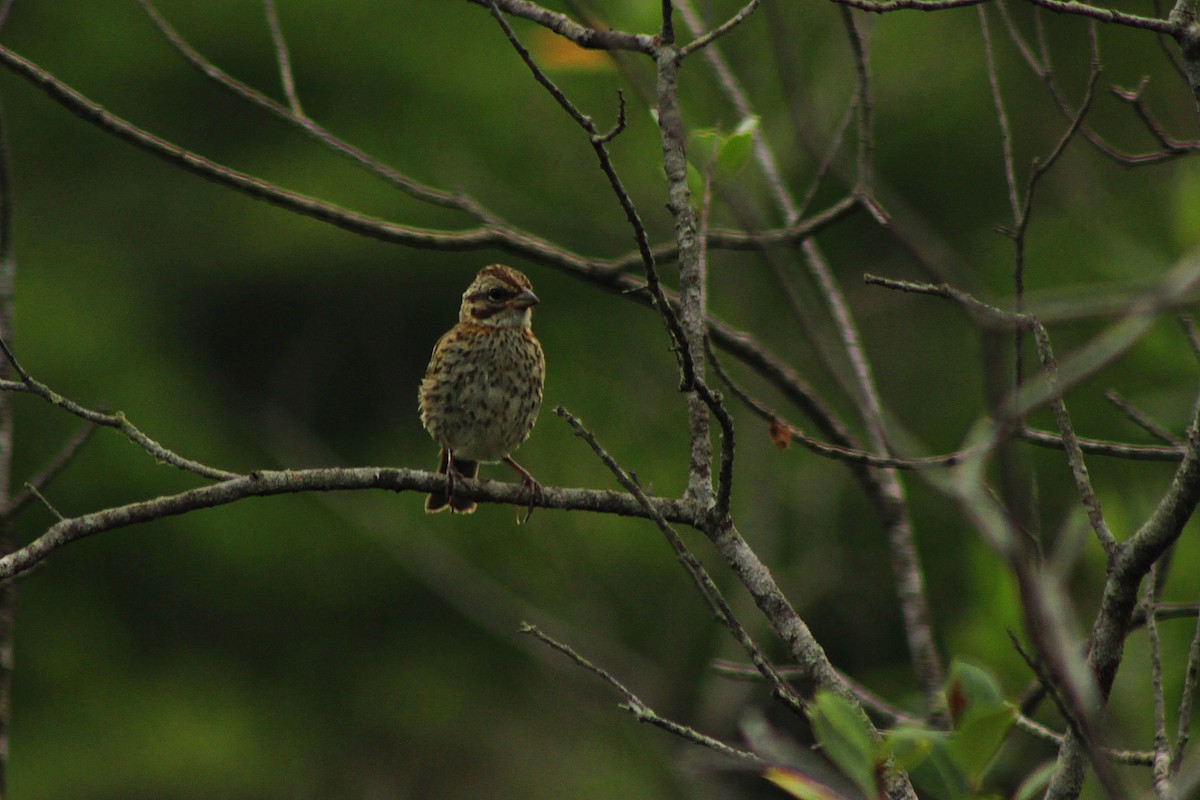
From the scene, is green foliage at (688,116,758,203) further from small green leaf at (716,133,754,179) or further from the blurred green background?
the blurred green background

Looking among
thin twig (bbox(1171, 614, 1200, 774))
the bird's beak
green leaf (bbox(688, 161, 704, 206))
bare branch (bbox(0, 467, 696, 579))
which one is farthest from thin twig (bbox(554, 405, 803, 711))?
the bird's beak

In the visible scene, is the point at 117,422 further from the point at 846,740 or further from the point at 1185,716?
the point at 1185,716

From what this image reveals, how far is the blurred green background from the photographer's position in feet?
30.4

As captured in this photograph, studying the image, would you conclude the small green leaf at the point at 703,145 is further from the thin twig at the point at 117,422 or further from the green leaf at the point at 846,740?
the green leaf at the point at 846,740

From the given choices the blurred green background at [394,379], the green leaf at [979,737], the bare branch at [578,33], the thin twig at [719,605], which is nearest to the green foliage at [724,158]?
the bare branch at [578,33]

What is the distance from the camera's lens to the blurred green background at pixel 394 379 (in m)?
9.27

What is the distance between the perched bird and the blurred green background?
7.27ft

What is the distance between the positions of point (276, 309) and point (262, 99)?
26.0ft

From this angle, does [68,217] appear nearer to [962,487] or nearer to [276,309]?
[276,309]

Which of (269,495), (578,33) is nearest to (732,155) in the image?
(578,33)

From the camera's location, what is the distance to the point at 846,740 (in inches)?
89.8

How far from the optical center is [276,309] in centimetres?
1217

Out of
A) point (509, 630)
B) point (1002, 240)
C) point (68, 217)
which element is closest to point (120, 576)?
point (68, 217)

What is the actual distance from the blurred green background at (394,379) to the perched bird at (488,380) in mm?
2215
